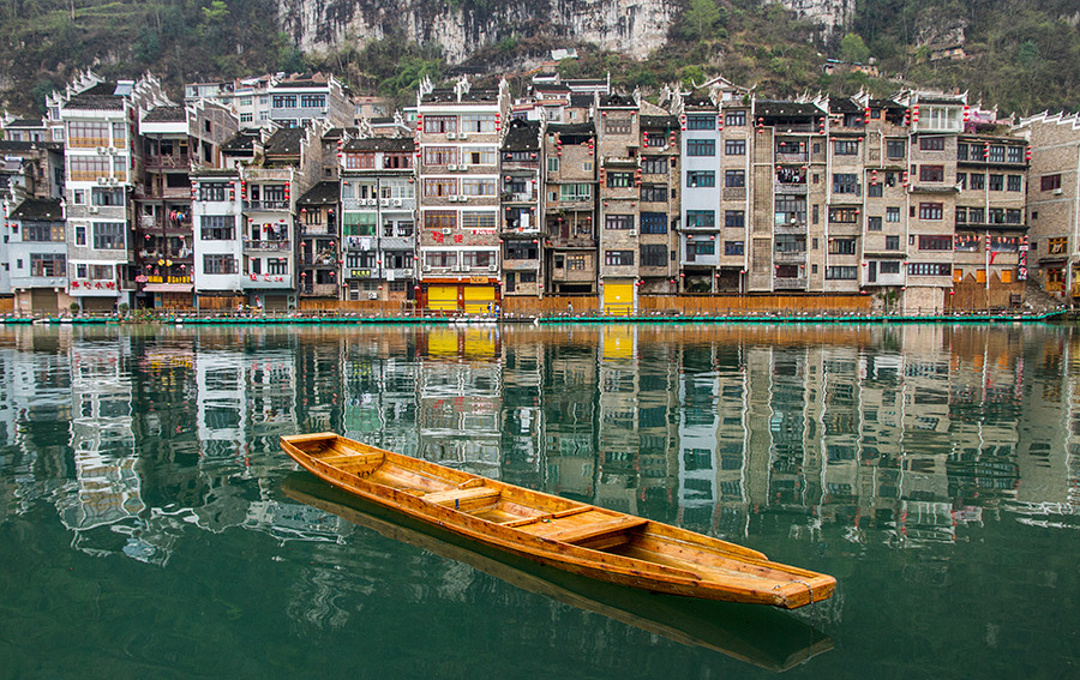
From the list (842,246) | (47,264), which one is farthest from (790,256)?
(47,264)

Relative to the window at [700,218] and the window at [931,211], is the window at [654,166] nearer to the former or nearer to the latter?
the window at [700,218]

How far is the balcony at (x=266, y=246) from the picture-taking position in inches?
2749

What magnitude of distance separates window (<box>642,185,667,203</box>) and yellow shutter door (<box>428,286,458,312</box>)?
19680 mm

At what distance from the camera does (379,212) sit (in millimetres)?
70188

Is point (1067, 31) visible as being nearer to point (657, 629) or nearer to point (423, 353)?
point (423, 353)

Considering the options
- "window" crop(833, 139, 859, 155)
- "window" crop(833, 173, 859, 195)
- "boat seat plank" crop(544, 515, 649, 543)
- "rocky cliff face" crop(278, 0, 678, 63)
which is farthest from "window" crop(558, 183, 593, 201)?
"rocky cliff face" crop(278, 0, 678, 63)

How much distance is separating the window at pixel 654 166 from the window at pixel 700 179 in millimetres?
2336

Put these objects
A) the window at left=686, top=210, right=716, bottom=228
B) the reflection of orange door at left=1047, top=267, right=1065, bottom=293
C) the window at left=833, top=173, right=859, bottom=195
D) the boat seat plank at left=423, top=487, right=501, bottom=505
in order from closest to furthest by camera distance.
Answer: the boat seat plank at left=423, top=487, right=501, bottom=505, the window at left=686, top=210, right=716, bottom=228, the window at left=833, top=173, right=859, bottom=195, the reflection of orange door at left=1047, top=267, right=1065, bottom=293

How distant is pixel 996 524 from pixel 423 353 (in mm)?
29899

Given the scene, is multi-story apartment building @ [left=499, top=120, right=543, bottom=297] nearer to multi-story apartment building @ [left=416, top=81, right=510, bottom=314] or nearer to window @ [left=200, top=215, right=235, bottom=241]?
multi-story apartment building @ [left=416, top=81, right=510, bottom=314]

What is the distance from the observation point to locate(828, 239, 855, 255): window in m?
72.4

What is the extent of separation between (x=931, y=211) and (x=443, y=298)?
46.7 metres

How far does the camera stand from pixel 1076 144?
7238cm

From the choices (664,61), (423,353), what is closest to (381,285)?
(423,353)
